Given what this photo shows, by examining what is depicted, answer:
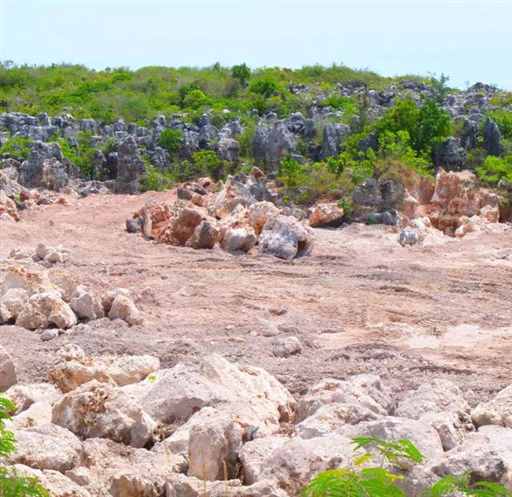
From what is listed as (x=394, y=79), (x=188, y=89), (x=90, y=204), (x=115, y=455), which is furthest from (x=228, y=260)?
(x=394, y=79)

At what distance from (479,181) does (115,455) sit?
11.5 m

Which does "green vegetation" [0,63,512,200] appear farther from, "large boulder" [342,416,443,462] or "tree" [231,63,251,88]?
"large boulder" [342,416,443,462]

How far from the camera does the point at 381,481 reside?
2.86m

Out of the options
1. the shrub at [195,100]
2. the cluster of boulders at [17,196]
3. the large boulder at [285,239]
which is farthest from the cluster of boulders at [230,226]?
the shrub at [195,100]

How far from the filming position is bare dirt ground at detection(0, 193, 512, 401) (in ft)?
21.1

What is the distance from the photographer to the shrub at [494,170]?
1449 cm

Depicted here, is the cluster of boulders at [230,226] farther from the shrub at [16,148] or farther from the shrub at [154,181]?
the shrub at [16,148]

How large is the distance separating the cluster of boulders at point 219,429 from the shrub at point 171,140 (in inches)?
491

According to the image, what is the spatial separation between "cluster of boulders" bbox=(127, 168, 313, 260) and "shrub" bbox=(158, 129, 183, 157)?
172 inches

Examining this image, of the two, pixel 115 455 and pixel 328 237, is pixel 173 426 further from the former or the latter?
pixel 328 237

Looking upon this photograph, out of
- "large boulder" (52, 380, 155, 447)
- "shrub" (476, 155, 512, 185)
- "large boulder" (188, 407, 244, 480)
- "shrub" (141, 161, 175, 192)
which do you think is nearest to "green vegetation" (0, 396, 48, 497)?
"large boulder" (188, 407, 244, 480)

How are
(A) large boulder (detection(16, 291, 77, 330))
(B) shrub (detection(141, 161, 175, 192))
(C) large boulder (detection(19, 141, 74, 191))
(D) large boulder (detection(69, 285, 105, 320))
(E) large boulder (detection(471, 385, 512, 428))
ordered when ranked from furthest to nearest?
(B) shrub (detection(141, 161, 175, 192)) < (C) large boulder (detection(19, 141, 74, 191)) < (D) large boulder (detection(69, 285, 105, 320)) < (A) large boulder (detection(16, 291, 77, 330)) < (E) large boulder (detection(471, 385, 512, 428))

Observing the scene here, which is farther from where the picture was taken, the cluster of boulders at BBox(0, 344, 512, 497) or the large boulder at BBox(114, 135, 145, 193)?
the large boulder at BBox(114, 135, 145, 193)

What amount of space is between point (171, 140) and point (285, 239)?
759cm
